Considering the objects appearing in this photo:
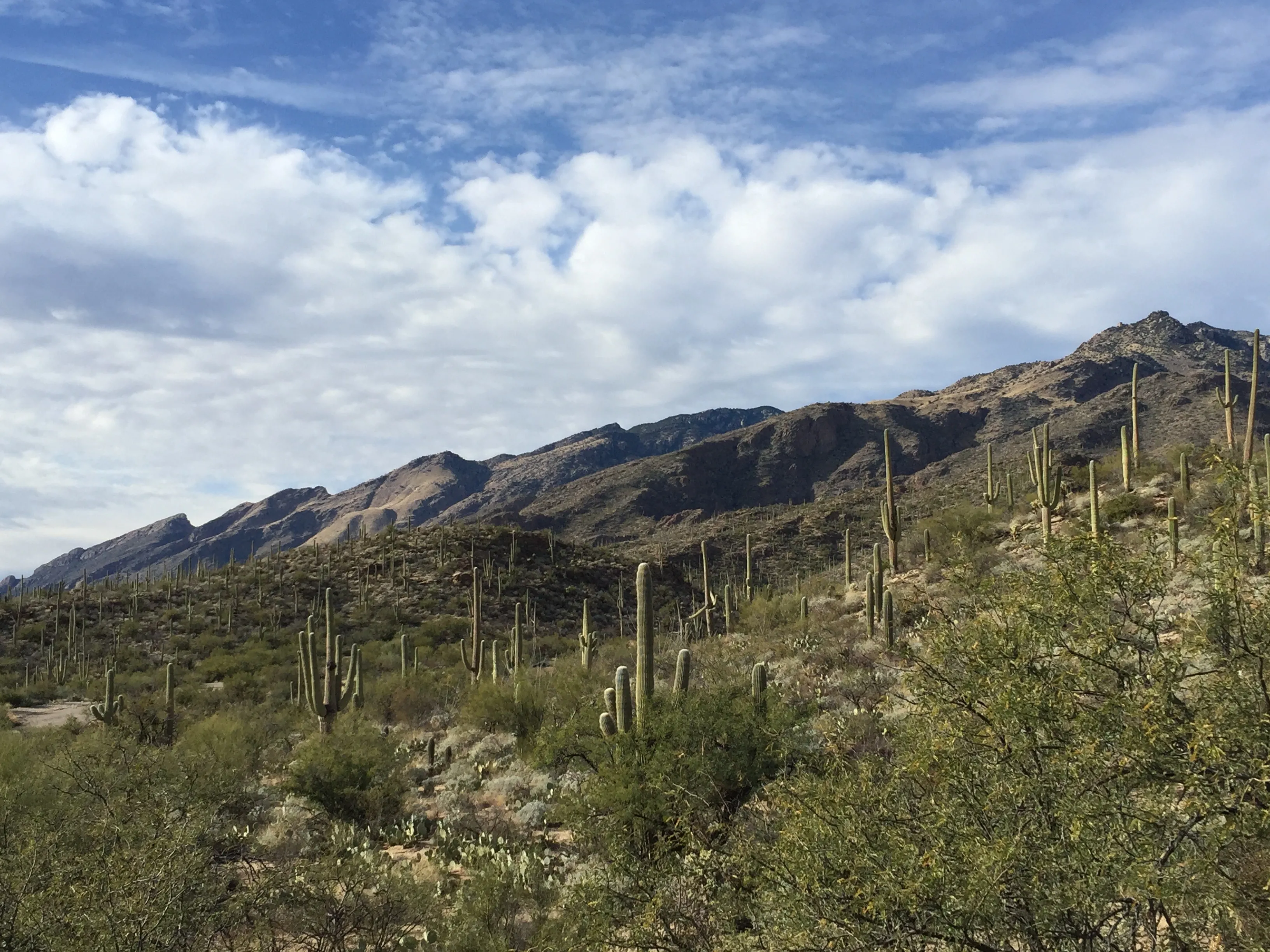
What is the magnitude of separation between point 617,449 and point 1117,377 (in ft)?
339

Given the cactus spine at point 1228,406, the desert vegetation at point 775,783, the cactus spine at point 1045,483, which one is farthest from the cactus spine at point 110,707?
the cactus spine at point 1228,406

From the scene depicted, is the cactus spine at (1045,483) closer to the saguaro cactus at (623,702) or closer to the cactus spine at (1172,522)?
the cactus spine at (1172,522)

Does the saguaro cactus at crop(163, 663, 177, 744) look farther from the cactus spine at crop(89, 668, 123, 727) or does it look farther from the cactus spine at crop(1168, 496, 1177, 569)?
the cactus spine at crop(1168, 496, 1177, 569)

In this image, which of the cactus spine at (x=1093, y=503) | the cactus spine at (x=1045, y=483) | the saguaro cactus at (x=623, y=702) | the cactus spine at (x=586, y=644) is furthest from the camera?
the cactus spine at (x=586, y=644)

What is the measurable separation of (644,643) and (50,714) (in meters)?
26.6

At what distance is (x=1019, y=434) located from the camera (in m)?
98.6

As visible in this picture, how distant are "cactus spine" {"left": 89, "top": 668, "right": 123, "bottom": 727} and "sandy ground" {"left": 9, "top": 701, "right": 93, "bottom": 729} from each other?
177 cm

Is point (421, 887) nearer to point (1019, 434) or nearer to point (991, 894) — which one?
point (991, 894)

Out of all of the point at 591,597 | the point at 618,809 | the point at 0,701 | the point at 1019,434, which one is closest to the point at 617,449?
the point at 1019,434

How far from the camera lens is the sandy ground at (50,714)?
25.8m

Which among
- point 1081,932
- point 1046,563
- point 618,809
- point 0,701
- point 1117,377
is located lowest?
point 0,701

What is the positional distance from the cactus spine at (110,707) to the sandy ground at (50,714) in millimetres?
1767

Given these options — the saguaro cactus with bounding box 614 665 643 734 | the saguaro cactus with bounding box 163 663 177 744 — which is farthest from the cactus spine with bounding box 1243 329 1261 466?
the saguaro cactus with bounding box 163 663 177 744

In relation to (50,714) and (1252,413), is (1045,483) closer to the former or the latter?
(1252,413)
